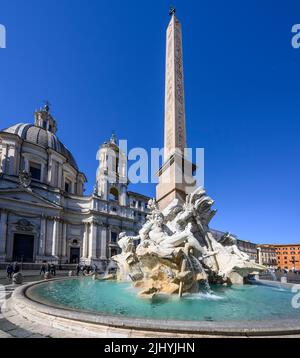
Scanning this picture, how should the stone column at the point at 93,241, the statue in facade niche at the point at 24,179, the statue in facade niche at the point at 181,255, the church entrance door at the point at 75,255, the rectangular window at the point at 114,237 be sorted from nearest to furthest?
the statue in facade niche at the point at 181,255 → the statue in facade niche at the point at 24,179 → the church entrance door at the point at 75,255 → the stone column at the point at 93,241 → the rectangular window at the point at 114,237

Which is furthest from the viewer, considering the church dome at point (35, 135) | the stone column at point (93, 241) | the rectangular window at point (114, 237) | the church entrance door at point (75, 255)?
the rectangular window at point (114, 237)

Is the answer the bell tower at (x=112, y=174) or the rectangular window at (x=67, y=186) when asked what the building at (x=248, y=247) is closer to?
the bell tower at (x=112, y=174)

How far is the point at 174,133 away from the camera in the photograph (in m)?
11.3

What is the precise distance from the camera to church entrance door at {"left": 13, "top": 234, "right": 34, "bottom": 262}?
96.3 ft

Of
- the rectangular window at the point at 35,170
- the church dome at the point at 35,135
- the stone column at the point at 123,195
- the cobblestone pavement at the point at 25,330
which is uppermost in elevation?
the church dome at the point at 35,135

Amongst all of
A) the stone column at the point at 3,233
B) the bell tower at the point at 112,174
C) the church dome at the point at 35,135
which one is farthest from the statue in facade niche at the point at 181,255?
the church dome at the point at 35,135

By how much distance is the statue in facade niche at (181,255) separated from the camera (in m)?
6.40

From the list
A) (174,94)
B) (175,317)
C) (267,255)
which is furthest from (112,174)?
(267,255)

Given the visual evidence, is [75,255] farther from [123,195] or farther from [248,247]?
[248,247]

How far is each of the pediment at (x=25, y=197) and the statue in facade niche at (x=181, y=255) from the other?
23897 millimetres

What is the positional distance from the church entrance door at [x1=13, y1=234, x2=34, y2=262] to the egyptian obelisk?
1000 inches
